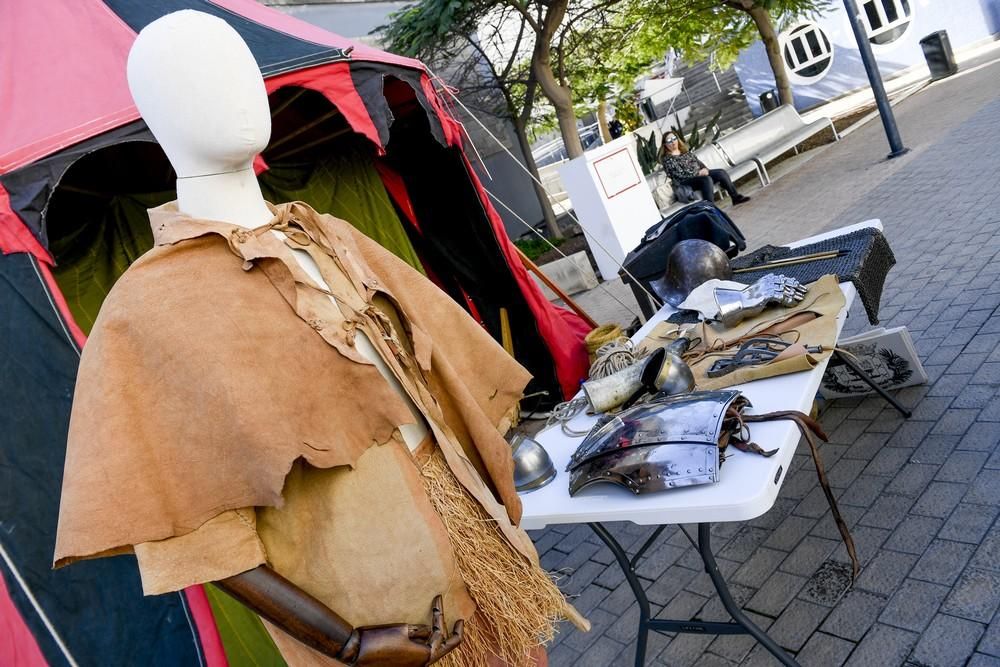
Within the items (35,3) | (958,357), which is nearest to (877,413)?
(958,357)

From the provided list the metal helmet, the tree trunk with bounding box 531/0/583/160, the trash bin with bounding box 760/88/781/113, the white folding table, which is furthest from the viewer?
the trash bin with bounding box 760/88/781/113

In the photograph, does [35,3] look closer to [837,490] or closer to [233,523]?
[233,523]

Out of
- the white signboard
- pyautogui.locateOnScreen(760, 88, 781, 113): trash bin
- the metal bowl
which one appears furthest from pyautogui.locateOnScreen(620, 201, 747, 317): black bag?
pyautogui.locateOnScreen(760, 88, 781, 113): trash bin

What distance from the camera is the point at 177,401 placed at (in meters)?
1.17

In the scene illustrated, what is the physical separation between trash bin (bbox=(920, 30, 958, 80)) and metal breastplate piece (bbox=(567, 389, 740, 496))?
14756 mm

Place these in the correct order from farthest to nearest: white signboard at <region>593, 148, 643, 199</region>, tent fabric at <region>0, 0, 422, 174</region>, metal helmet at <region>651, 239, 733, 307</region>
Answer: white signboard at <region>593, 148, 643, 199</region>
metal helmet at <region>651, 239, 733, 307</region>
tent fabric at <region>0, 0, 422, 174</region>

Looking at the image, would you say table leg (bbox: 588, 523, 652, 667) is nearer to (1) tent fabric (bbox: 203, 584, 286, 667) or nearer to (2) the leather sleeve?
(2) the leather sleeve

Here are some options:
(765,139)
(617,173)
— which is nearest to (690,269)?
(617,173)

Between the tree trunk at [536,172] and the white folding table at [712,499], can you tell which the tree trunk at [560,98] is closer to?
the tree trunk at [536,172]

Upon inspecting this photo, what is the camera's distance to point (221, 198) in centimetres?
138

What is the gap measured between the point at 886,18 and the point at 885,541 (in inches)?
676

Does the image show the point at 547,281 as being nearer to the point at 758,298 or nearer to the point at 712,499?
the point at 758,298

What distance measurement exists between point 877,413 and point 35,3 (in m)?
4.36

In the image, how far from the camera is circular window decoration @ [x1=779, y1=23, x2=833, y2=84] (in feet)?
54.5
